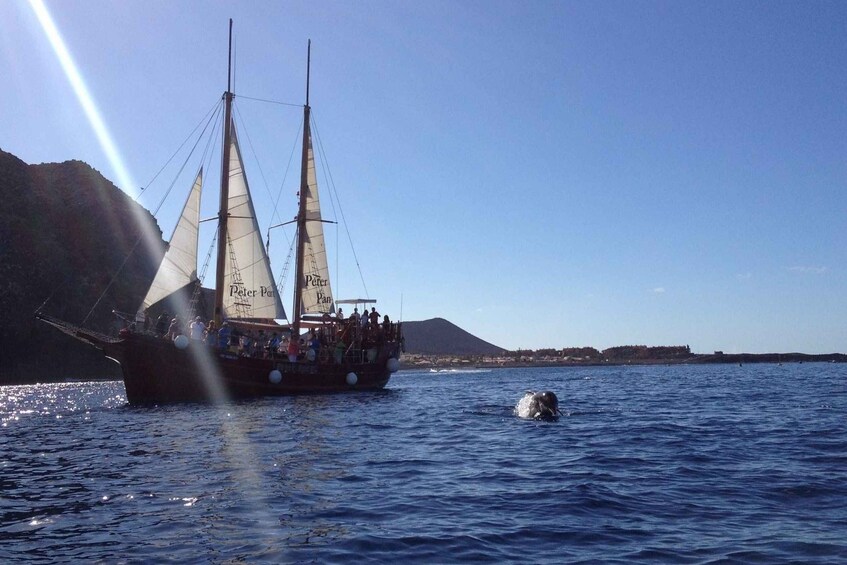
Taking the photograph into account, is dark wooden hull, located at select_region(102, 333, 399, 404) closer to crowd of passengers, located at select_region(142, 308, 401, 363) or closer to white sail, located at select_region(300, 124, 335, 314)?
crowd of passengers, located at select_region(142, 308, 401, 363)

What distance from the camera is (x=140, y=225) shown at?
9250 centimetres

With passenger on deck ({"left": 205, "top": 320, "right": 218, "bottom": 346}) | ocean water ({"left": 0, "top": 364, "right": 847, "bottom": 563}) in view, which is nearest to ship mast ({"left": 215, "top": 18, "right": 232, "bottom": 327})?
passenger on deck ({"left": 205, "top": 320, "right": 218, "bottom": 346})

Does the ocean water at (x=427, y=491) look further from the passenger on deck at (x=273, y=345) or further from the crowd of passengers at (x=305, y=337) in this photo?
the passenger on deck at (x=273, y=345)

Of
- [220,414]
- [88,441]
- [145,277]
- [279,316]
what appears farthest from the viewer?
[145,277]

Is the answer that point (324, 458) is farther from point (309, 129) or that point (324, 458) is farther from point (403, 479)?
point (309, 129)

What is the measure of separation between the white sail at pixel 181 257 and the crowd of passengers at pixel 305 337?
1512mm

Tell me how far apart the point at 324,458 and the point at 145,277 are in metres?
76.1

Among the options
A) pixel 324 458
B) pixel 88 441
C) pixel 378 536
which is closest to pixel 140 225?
pixel 88 441

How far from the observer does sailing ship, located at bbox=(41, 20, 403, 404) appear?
3356 cm

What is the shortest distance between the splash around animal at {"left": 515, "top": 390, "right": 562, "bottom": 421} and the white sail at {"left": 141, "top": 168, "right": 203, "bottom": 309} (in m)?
20.3

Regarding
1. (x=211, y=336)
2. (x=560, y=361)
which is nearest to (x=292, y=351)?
(x=211, y=336)

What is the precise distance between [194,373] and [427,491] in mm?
24815

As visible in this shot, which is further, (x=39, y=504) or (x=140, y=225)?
(x=140, y=225)

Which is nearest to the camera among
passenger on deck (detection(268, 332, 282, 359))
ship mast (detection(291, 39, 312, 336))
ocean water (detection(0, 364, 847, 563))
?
ocean water (detection(0, 364, 847, 563))
